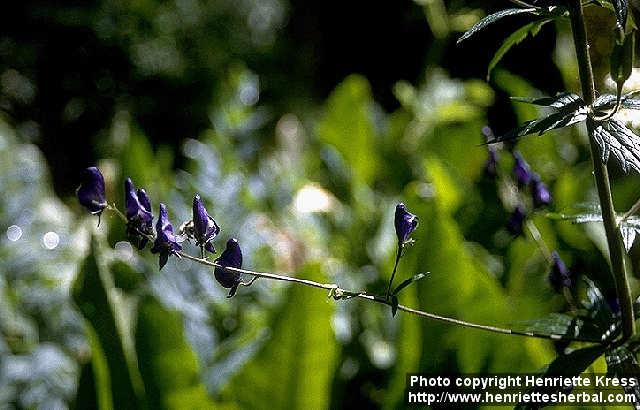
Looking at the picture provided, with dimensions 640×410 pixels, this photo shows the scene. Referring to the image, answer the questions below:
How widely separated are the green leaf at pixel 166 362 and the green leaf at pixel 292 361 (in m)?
0.05

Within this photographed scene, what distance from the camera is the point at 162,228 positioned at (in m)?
0.63

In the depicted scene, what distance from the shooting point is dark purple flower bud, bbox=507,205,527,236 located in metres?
0.85

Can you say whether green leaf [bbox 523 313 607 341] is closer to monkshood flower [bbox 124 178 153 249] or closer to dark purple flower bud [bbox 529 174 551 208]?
dark purple flower bud [bbox 529 174 551 208]

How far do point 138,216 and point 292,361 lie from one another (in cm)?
38

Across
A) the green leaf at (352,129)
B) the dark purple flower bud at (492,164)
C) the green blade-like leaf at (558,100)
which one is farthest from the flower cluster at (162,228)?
the green leaf at (352,129)

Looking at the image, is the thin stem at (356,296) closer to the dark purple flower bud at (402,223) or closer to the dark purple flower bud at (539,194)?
the dark purple flower bud at (402,223)

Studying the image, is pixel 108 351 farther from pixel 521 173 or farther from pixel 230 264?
pixel 521 173

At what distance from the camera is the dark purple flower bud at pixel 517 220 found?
85 centimetres

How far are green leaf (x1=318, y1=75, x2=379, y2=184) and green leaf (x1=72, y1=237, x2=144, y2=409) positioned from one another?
766 millimetres

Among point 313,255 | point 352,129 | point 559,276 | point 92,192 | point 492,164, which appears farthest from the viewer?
point 352,129

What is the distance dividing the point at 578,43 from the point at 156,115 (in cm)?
350

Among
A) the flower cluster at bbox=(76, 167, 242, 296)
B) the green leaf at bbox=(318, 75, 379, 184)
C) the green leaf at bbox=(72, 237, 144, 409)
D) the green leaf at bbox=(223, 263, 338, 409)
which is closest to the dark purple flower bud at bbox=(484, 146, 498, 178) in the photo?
the green leaf at bbox=(223, 263, 338, 409)

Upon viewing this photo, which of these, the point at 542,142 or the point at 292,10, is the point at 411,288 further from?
the point at 292,10

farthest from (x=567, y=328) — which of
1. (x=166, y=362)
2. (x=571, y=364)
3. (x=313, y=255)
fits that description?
(x=313, y=255)
